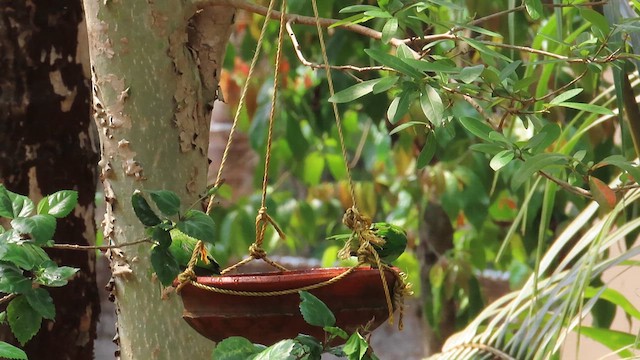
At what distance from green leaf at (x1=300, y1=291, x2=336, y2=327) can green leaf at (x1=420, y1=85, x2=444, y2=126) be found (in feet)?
0.66

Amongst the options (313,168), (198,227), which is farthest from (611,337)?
(313,168)

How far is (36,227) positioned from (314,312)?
0.30 meters

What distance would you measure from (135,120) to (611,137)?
1278mm

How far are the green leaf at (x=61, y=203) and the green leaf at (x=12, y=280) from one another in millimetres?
65

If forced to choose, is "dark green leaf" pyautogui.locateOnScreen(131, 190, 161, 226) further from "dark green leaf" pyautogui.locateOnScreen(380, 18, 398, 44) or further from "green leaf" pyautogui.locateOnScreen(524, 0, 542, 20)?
"green leaf" pyautogui.locateOnScreen(524, 0, 542, 20)

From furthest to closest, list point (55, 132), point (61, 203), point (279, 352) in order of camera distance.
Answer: point (55, 132) < point (61, 203) < point (279, 352)

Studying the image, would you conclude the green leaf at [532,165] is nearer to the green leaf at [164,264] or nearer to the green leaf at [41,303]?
the green leaf at [164,264]

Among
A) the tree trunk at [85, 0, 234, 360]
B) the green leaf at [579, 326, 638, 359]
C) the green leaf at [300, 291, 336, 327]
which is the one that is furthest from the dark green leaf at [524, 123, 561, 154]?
the green leaf at [579, 326, 638, 359]

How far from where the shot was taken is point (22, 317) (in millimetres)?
899

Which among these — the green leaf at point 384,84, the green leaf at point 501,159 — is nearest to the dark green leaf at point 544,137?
the green leaf at point 501,159

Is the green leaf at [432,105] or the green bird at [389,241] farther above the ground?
the green leaf at [432,105]

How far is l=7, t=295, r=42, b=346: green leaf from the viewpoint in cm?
90

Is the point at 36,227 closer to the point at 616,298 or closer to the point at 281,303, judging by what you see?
the point at 281,303

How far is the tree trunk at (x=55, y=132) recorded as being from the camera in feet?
4.70
